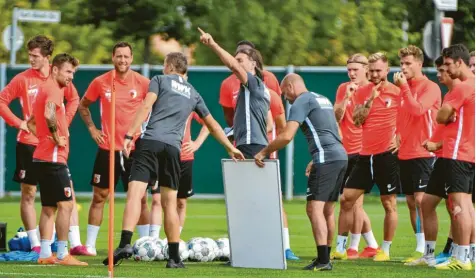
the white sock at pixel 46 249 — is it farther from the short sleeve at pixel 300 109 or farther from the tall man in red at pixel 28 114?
the short sleeve at pixel 300 109

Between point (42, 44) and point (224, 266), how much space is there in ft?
11.2

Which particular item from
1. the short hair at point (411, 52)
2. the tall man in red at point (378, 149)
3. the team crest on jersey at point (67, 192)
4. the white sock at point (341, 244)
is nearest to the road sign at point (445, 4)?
the tall man in red at point (378, 149)

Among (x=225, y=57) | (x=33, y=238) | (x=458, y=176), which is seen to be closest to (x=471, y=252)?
(x=458, y=176)

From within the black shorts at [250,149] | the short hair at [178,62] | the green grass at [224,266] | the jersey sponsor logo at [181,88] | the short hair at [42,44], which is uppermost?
the short hair at [42,44]

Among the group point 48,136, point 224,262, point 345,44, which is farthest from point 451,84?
point 345,44

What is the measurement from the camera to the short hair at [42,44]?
1644 centimetres

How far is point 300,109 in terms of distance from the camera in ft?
48.7

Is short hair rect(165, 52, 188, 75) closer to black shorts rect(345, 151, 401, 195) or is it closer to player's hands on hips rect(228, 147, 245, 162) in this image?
player's hands on hips rect(228, 147, 245, 162)

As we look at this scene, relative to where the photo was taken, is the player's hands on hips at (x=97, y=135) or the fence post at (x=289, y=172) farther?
the fence post at (x=289, y=172)

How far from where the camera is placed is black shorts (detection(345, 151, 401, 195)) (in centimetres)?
1708

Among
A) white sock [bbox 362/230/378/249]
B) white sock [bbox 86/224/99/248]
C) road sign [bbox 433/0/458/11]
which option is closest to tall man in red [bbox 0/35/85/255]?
white sock [bbox 86/224/99/248]

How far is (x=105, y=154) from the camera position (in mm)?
17469

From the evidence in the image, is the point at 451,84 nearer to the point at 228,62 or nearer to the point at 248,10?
the point at 228,62

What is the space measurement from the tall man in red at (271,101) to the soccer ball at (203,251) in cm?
82
